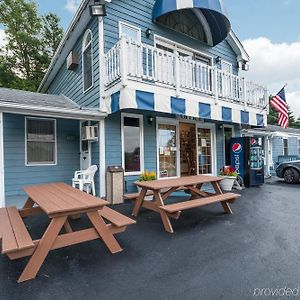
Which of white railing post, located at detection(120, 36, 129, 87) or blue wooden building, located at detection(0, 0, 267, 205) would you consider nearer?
white railing post, located at detection(120, 36, 129, 87)

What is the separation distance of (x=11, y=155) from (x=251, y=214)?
6.71m

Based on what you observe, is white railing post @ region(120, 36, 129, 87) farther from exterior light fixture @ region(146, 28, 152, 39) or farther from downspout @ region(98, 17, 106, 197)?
exterior light fixture @ region(146, 28, 152, 39)

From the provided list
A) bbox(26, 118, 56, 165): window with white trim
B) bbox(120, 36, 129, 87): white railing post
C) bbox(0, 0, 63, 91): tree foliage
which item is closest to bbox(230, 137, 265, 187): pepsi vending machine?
bbox(120, 36, 129, 87): white railing post

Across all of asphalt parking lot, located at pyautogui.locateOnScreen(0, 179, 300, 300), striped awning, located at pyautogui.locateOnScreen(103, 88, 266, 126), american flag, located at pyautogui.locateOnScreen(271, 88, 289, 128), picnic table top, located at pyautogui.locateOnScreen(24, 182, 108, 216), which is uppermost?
american flag, located at pyautogui.locateOnScreen(271, 88, 289, 128)

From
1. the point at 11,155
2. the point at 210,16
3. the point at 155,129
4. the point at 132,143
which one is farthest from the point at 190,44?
the point at 11,155

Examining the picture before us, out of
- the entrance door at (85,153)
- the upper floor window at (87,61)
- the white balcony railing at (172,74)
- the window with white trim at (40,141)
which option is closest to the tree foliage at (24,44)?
the upper floor window at (87,61)

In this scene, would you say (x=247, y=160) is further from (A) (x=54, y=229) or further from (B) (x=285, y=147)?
(B) (x=285, y=147)

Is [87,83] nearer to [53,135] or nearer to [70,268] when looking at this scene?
[53,135]

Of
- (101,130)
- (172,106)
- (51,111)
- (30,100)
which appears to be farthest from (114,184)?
(30,100)

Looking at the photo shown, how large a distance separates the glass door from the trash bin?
364 centimetres

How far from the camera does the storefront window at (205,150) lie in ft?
27.7

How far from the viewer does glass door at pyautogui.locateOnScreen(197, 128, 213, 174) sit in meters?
8.43

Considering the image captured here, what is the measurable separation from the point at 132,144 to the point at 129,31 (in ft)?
11.2

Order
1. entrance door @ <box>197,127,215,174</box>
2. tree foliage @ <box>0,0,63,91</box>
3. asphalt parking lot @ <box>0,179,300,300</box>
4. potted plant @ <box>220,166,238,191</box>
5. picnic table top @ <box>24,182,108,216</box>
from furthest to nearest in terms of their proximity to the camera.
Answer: tree foliage @ <box>0,0,63,91</box>, entrance door @ <box>197,127,215,174</box>, potted plant @ <box>220,166,238,191</box>, picnic table top @ <box>24,182,108,216</box>, asphalt parking lot @ <box>0,179,300,300</box>
